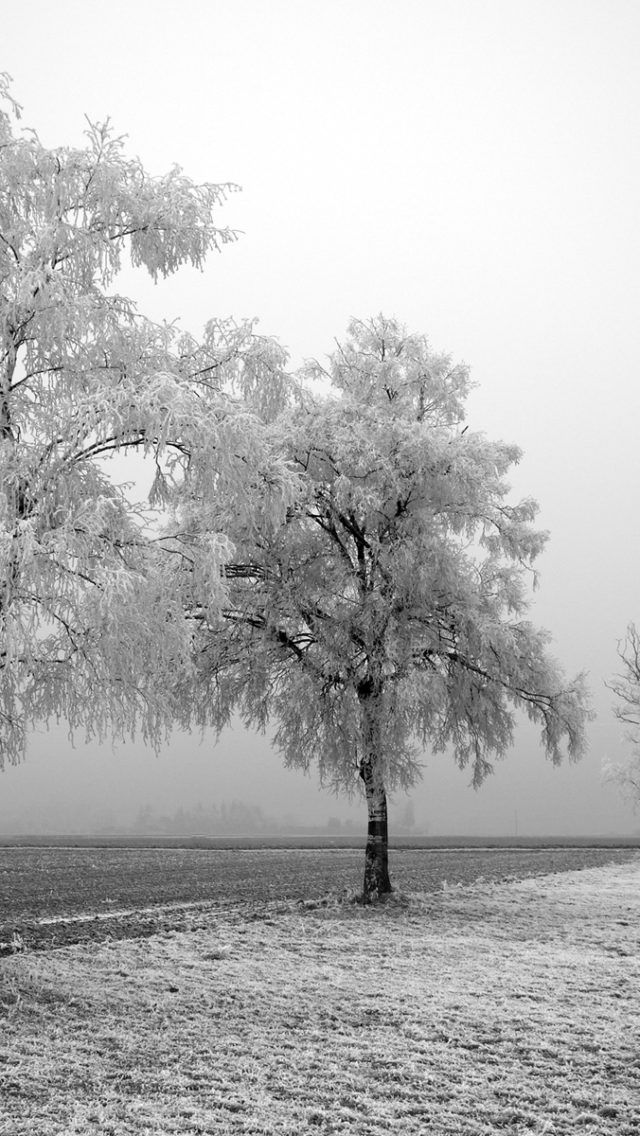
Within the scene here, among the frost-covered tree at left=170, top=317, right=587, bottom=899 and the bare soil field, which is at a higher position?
the frost-covered tree at left=170, top=317, right=587, bottom=899

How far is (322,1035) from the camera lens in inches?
338

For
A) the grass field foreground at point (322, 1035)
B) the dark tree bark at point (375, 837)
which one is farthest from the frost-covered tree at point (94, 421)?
the dark tree bark at point (375, 837)

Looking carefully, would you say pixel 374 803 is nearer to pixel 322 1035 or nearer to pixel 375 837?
pixel 375 837

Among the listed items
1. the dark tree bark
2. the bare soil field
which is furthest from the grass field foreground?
the dark tree bark

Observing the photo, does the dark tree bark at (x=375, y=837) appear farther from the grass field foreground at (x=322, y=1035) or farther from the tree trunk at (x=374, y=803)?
the grass field foreground at (x=322, y=1035)

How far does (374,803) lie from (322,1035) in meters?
10.4

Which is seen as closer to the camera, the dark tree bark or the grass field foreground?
the grass field foreground

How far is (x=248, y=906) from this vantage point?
1789 cm

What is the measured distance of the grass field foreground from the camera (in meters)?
6.54

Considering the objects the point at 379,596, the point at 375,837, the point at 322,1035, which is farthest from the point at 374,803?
the point at 322,1035

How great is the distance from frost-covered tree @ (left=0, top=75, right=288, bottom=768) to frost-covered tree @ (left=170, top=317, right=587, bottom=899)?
5.63 m

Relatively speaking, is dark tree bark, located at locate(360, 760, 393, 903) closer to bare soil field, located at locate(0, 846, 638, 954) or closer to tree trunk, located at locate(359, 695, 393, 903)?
tree trunk, located at locate(359, 695, 393, 903)

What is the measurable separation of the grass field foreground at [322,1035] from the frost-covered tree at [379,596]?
16.0 ft

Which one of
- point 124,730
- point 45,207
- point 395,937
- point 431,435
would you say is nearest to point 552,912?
point 395,937
